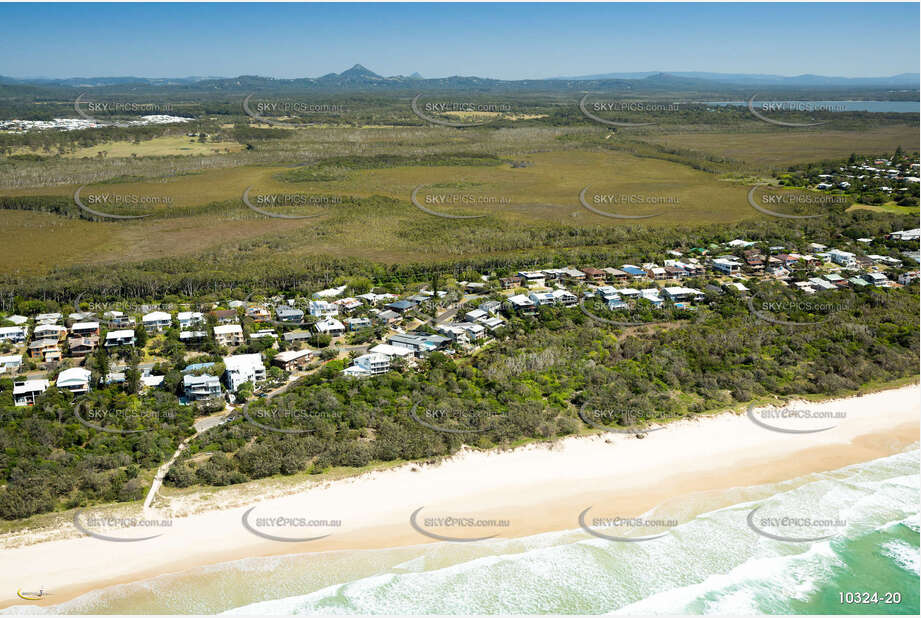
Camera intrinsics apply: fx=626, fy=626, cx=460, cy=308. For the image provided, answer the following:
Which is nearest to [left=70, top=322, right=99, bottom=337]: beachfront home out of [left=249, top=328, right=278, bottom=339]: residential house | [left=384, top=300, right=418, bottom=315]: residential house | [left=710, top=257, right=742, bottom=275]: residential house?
[left=249, top=328, right=278, bottom=339]: residential house

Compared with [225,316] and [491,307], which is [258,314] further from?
[491,307]

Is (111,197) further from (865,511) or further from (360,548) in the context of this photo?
(865,511)

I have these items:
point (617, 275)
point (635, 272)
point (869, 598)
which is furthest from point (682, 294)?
point (869, 598)

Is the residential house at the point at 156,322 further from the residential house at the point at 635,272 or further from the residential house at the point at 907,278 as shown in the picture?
the residential house at the point at 907,278

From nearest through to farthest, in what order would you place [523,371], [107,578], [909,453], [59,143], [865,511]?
[107,578]
[865,511]
[909,453]
[523,371]
[59,143]

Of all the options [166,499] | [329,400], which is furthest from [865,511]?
[166,499]

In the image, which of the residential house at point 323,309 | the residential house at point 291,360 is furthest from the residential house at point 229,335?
the residential house at point 323,309
